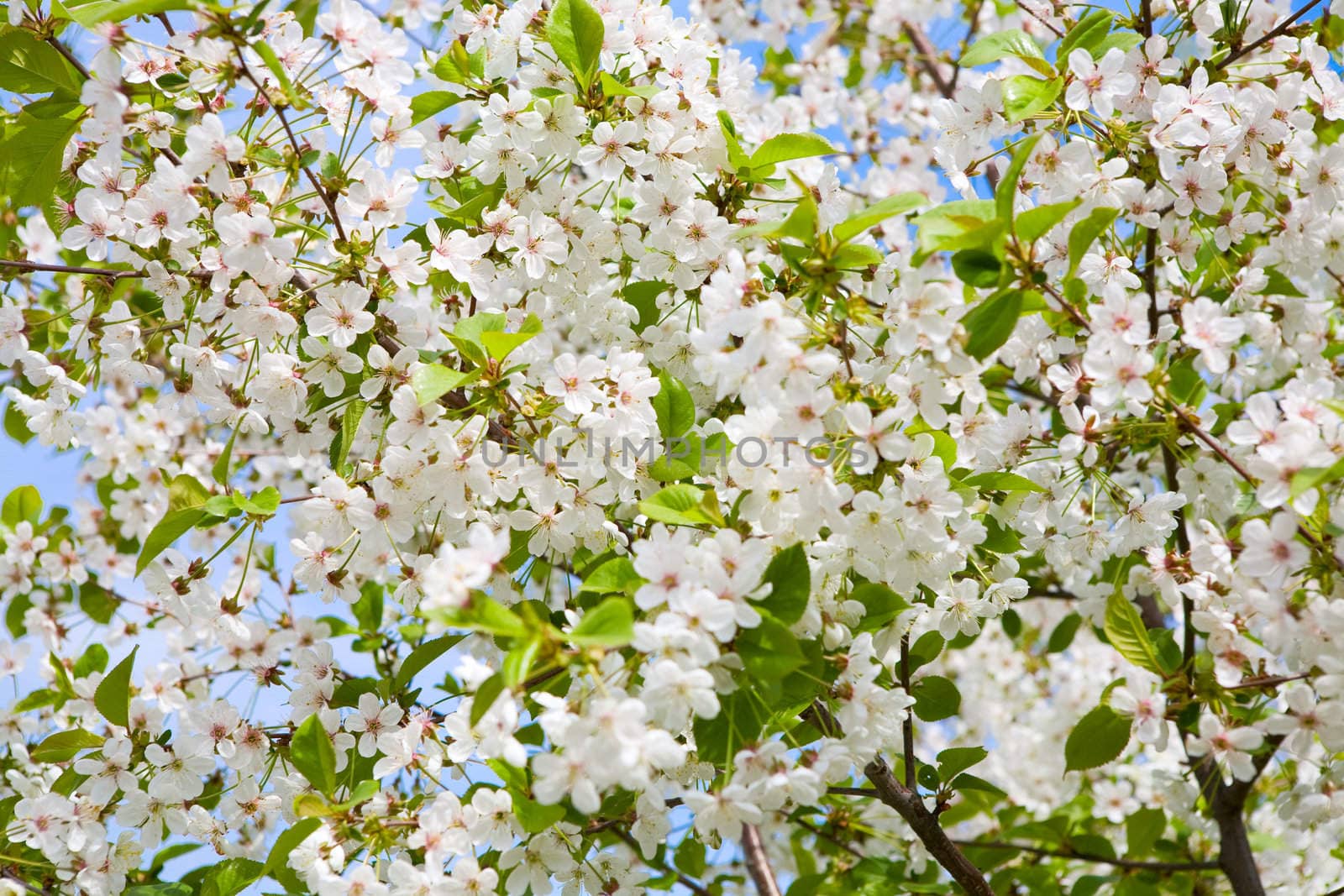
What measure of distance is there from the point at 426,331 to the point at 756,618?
1143mm

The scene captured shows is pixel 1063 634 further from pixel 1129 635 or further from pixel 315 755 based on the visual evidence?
pixel 315 755

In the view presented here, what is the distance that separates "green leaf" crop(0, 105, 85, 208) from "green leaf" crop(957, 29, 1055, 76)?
2.28m

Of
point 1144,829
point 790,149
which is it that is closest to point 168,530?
point 790,149

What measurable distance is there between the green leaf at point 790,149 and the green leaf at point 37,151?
168 centimetres

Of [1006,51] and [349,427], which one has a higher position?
[1006,51]

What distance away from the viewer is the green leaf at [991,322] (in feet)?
6.38

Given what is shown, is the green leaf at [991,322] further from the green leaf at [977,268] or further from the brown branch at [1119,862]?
the brown branch at [1119,862]

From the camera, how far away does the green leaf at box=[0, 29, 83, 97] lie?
240 centimetres

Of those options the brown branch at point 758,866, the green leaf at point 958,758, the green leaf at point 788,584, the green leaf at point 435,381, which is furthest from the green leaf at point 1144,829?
the green leaf at point 435,381

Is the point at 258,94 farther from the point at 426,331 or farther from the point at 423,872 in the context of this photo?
the point at 423,872

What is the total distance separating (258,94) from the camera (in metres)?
2.41

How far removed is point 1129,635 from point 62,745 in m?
2.86

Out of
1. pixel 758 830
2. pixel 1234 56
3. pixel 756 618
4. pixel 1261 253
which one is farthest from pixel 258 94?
pixel 758 830

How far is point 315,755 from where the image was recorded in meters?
2.42
